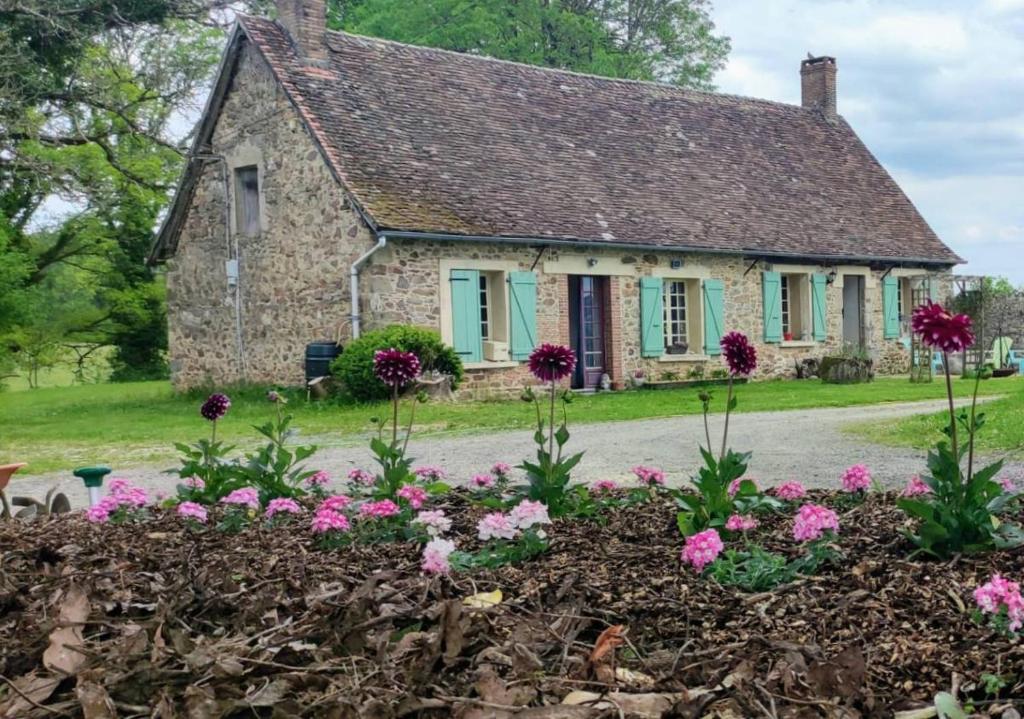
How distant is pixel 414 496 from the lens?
4.34m

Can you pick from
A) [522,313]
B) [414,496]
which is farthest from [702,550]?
[522,313]

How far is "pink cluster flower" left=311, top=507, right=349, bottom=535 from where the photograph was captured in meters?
3.90

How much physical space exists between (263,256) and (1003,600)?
17730 millimetres

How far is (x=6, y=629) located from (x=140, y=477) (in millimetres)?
6716

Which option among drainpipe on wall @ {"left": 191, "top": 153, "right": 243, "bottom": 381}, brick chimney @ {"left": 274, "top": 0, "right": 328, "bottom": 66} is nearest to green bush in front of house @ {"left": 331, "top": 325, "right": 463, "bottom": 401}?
drainpipe on wall @ {"left": 191, "top": 153, "right": 243, "bottom": 381}

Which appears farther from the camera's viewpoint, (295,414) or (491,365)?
(491,365)

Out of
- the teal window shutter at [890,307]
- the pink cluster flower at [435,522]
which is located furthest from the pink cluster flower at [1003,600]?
the teal window shutter at [890,307]

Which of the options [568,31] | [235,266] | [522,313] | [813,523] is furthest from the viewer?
[568,31]

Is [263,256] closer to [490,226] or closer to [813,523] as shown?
[490,226]

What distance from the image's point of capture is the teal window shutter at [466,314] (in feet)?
57.7

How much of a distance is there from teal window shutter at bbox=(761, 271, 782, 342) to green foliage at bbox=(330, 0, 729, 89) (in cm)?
1201

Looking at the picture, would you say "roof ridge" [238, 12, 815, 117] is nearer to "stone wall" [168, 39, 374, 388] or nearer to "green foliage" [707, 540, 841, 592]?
"stone wall" [168, 39, 374, 388]

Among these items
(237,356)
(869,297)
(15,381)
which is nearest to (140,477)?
(237,356)

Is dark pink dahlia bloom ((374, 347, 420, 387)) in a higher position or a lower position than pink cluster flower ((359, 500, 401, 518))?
higher
